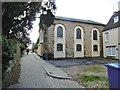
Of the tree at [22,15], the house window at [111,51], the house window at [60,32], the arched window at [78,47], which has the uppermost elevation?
the house window at [60,32]

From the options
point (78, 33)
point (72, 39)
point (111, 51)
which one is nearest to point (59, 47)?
point (72, 39)

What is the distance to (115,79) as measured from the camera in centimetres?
588

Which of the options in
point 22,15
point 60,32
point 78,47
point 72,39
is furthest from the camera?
point 78,47

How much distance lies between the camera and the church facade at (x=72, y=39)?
31.4 meters

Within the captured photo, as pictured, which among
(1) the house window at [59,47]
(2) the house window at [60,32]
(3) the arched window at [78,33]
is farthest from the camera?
(3) the arched window at [78,33]

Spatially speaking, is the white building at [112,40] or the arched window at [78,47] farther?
the arched window at [78,47]

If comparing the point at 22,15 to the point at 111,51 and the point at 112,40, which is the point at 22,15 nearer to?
the point at 112,40

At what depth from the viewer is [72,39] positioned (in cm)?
3362

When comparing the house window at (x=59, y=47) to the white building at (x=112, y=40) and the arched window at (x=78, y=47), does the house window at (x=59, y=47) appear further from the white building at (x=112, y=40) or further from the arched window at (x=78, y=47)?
the white building at (x=112, y=40)

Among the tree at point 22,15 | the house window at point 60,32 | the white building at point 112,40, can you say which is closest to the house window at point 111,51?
the white building at point 112,40

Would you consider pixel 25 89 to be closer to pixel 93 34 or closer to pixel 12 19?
pixel 12 19

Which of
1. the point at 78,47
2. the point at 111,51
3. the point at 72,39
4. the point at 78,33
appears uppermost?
the point at 78,33

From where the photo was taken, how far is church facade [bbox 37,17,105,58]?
A: 103 ft

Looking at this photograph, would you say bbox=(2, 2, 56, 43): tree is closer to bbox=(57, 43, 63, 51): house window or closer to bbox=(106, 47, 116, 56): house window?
bbox=(57, 43, 63, 51): house window
